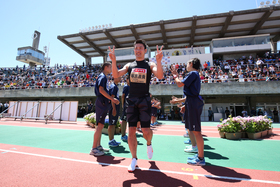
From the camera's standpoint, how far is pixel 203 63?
2470 centimetres

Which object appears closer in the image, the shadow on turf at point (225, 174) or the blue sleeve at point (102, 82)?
the shadow on turf at point (225, 174)

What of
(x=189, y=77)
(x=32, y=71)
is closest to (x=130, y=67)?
(x=189, y=77)

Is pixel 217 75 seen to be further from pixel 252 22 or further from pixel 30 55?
pixel 30 55

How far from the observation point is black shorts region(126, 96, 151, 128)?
2.70m

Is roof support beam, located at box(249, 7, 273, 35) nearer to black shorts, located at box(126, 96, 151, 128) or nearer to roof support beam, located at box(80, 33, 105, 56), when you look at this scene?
black shorts, located at box(126, 96, 151, 128)

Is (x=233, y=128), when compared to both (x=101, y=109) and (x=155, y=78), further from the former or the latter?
(x=155, y=78)

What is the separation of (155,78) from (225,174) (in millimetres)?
17538

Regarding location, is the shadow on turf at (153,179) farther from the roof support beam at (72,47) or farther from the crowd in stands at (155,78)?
the roof support beam at (72,47)

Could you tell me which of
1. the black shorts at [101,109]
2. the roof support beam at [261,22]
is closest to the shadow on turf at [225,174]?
the black shorts at [101,109]

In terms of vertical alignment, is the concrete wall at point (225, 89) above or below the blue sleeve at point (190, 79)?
above

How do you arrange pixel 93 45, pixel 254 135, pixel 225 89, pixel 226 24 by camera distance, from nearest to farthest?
pixel 254 135, pixel 225 89, pixel 226 24, pixel 93 45

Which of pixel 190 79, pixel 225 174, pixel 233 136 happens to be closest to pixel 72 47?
pixel 233 136

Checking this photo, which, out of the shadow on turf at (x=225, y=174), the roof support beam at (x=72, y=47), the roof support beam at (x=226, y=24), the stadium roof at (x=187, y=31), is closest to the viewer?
the shadow on turf at (x=225, y=174)

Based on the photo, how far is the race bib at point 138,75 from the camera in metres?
2.79
